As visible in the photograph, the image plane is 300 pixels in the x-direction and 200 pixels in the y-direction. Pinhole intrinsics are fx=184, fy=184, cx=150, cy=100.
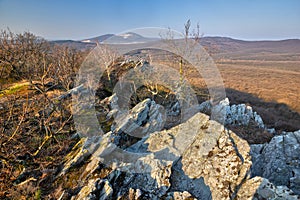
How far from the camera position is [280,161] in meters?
8.74

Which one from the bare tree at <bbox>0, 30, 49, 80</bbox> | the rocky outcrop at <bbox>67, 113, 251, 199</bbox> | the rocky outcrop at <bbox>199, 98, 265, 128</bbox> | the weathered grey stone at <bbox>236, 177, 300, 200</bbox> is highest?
the bare tree at <bbox>0, 30, 49, 80</bbox>

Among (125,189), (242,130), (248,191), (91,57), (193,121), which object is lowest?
(242,130)

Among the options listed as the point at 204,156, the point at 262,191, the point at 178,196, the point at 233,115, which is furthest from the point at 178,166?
the point at 233,115

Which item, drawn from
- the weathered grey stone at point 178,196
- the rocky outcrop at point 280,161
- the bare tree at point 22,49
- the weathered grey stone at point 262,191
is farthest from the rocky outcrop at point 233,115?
the bare tree at point 22,49

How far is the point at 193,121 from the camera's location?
9.02m

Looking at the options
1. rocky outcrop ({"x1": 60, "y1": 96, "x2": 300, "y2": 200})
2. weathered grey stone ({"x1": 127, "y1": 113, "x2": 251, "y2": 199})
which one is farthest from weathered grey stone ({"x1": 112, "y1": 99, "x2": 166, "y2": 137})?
weathered grey stone ({"x1": 127, "y1": 113, "x2": 251, "y2": 199})

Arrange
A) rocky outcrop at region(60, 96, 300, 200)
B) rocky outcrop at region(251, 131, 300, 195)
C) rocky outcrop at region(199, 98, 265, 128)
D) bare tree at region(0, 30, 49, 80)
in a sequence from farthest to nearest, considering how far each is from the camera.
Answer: bare tree at region(0, 30, 49, 80) < rocky outcrop at region(199, 98, 265, 128) < rocky outcrop at region(251, 131, 300, 195) < rocky outcrop at region(60, 96, 300, 200)

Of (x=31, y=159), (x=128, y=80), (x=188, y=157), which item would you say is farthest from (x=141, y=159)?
(x=128, y=80)

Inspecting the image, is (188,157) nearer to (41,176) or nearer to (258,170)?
(258,170)

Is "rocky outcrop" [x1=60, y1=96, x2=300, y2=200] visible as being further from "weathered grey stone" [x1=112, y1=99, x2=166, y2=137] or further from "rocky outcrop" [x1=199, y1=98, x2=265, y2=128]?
"rocky outcrop" [x1=199, y1=98, x2=265, y2=128]

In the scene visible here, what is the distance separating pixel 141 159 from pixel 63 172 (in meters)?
2.85

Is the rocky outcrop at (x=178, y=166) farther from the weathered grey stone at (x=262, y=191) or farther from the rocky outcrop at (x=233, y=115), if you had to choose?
the rocky outcrop at (x=233, y=115)

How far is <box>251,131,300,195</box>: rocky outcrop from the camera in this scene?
8045mm

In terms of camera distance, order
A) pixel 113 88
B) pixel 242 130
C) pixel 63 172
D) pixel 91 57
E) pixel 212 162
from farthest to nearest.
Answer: pixel 91 57 → pixel 113 88 → pixel 242 130 → pixel 212 162 → pixel 63 172
